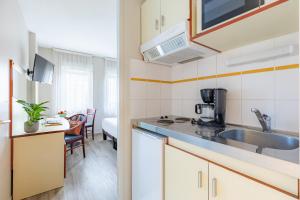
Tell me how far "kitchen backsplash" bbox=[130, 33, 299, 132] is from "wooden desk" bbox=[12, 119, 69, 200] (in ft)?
3.91

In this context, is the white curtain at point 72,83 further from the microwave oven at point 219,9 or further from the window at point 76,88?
the microwave oven at point 219,9

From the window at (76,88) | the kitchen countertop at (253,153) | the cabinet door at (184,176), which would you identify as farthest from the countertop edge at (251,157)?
the window at (76,88)

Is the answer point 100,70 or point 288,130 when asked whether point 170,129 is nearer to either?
point 288,130

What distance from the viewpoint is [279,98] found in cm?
100

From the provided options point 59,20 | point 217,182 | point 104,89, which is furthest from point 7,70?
point 104,89

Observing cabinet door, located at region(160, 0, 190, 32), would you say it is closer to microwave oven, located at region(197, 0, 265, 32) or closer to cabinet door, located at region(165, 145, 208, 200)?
microwave oven, located at region(197, 0, 265, 32)

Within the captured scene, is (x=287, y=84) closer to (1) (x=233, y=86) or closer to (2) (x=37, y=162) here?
(1) (x=233, y=86)

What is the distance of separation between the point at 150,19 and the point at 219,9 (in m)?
0.73

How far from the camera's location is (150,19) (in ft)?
4.91

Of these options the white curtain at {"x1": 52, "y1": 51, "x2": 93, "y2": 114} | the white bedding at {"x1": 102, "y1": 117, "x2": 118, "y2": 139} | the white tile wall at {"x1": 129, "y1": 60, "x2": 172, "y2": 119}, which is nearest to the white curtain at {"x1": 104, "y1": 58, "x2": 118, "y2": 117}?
the white curtain at {"x1": 52, "y1": 51, "x2": 93, "y2": 114}

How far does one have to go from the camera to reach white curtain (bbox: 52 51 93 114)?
422 centimetres

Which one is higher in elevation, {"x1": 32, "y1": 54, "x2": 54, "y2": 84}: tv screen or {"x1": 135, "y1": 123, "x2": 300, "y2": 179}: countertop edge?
{"x1": 32, "y1": 54, "x2": 54, "y2": 84}: tv screen

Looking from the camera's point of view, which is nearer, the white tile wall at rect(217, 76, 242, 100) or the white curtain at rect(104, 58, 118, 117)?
the white tile wall at rect(217, 76, 242, 100)

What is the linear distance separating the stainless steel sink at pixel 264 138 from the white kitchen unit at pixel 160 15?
3.11 feet
